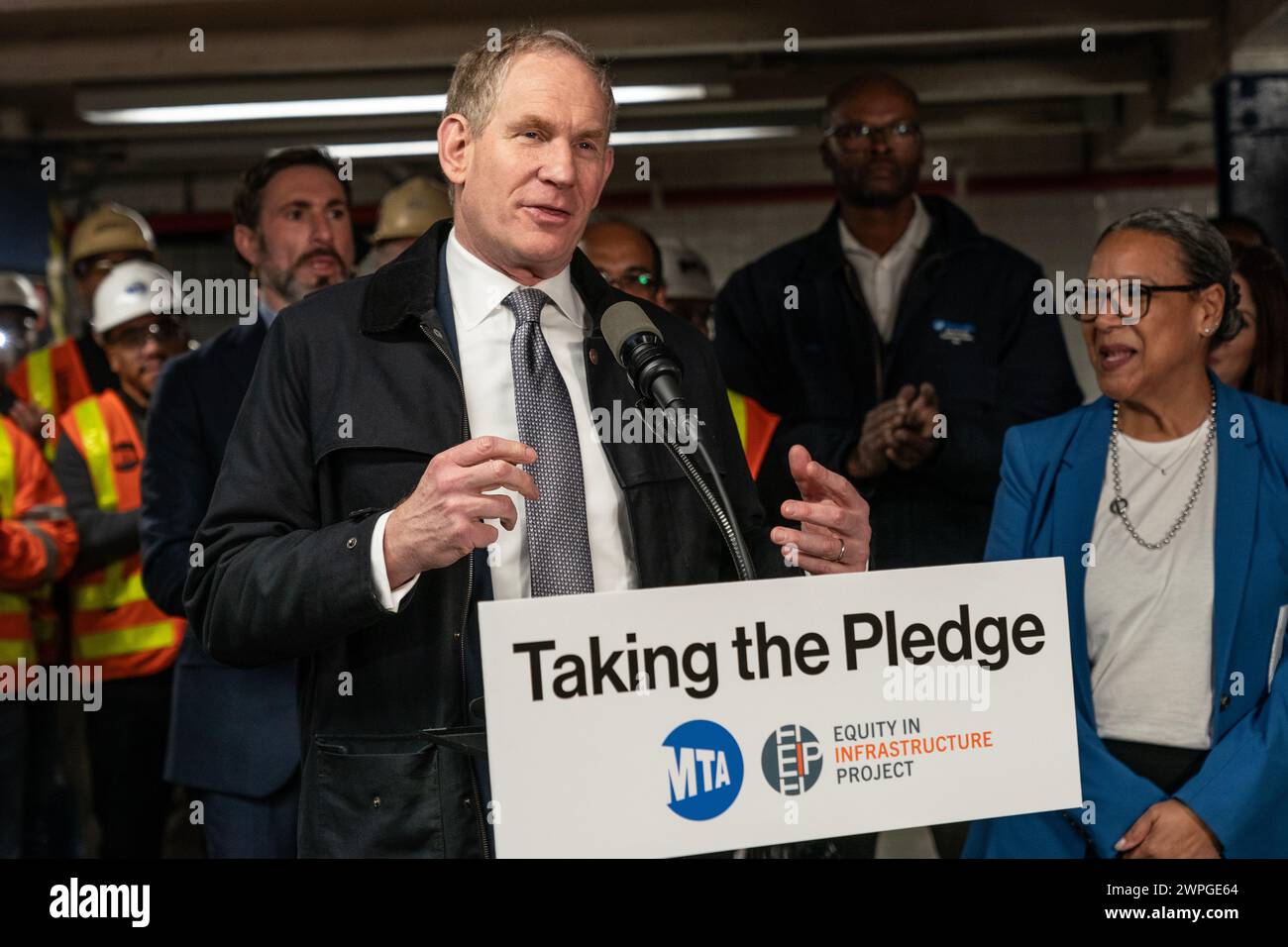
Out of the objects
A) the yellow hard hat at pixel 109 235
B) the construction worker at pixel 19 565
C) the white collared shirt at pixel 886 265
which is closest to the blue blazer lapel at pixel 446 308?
the white collared shirt at pixel 886 265

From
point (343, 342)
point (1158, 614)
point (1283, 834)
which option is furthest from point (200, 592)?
point (1283, 834)

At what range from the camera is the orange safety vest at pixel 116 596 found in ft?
10.0

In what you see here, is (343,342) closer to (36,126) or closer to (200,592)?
(200,592)

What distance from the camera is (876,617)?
140 cm

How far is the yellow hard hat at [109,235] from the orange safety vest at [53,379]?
0.60 metres

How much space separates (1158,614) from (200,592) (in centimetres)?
135

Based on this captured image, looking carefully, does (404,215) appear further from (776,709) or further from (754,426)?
(776,709)

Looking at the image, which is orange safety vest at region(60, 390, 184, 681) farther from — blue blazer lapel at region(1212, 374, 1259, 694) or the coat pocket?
blue blazer lapel at region(1212, 374, 1259, 694)

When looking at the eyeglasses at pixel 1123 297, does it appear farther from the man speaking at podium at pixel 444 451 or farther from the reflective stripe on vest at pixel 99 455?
the reflective stripe on vest at pixel 99 455

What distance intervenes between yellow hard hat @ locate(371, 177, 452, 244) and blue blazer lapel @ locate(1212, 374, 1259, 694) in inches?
76.4

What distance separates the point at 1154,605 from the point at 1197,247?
1.81 feet

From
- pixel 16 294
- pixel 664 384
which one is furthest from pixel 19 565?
pixel 664 384

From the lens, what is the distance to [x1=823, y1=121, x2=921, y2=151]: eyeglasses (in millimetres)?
2859

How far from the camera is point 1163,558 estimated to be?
2.04m
